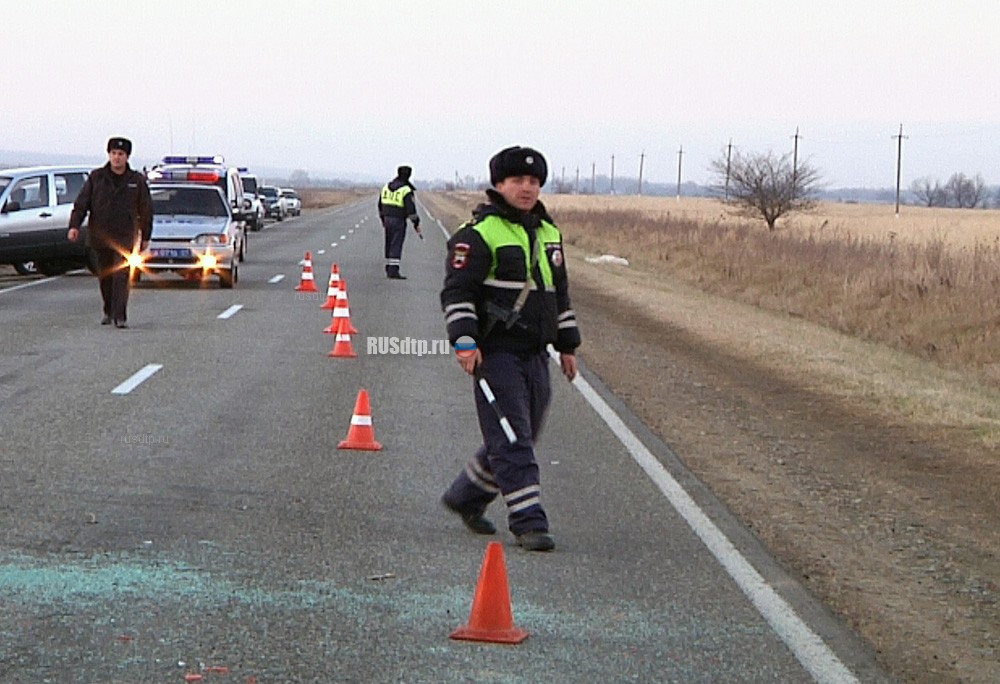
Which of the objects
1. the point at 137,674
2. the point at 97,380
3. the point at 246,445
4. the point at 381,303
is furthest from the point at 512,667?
the point at 381,303

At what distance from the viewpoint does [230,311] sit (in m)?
21.5

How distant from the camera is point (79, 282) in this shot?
26469 mm

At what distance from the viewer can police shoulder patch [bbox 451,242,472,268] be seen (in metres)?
7.76

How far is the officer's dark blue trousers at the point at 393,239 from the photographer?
90.5 feet

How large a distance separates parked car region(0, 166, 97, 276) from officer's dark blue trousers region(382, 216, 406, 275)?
480 centimetres

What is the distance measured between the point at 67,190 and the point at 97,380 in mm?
13499

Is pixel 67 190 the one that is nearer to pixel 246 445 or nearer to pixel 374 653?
pixel 246 445

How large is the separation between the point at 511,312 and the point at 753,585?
166cm

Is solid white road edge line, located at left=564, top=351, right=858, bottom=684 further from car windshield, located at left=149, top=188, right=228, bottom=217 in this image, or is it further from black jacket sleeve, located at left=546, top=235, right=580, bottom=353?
car windshield, located at left=149, top=188, right=228, bottom=217

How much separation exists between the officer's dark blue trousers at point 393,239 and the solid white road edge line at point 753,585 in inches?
650

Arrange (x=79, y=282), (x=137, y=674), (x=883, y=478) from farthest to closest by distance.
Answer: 1. (x=79, y=282)
2. (x=883, y=478)
3. (x=137, y=674)

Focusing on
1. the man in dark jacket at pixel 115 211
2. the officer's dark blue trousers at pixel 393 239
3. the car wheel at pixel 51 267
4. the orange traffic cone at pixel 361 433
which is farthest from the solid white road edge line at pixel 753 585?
the car wheel at pixel 51 267

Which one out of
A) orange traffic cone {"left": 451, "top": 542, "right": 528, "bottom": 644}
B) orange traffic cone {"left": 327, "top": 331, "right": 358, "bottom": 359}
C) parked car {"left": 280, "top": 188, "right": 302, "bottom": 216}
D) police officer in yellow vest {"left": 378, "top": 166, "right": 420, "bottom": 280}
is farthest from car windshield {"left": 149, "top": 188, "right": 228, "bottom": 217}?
parked car {"left": 280, "top": 188, "right": 302, "bottom": 216}

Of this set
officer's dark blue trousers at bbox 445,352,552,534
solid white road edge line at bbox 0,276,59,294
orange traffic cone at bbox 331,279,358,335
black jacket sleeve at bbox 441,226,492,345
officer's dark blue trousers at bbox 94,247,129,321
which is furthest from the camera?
solid white road edge line at bbox 0,276,59,294
